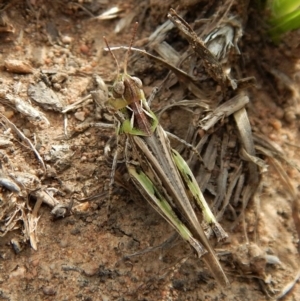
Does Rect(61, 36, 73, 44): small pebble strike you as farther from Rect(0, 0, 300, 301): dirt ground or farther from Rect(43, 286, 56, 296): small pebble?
Rect(43, 286, 56, 296): small pebble

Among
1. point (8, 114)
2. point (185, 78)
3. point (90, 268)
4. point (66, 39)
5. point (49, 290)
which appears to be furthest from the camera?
point (66, 39)

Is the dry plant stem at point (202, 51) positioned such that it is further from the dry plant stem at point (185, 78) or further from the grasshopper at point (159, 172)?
the grasshopper at point (159, 172)

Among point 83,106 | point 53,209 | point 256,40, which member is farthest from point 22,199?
point 256,40

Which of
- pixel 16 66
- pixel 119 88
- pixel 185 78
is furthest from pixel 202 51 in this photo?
pixel 16 66

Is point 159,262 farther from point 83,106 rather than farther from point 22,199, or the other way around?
point 83,106

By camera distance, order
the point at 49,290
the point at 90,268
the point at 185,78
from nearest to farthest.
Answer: the point at 49,290 → the point at 90,268 → the point at 185,78

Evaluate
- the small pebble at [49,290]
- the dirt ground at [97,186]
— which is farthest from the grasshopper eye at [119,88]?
the small pebble at [49,290]

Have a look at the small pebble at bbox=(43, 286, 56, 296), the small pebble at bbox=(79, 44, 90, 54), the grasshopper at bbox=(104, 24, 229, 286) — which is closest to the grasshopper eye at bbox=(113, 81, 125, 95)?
the grasshopper at bbox=(104, 24, 229, 286)

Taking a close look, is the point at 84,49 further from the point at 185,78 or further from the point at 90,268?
the point at 90,268
